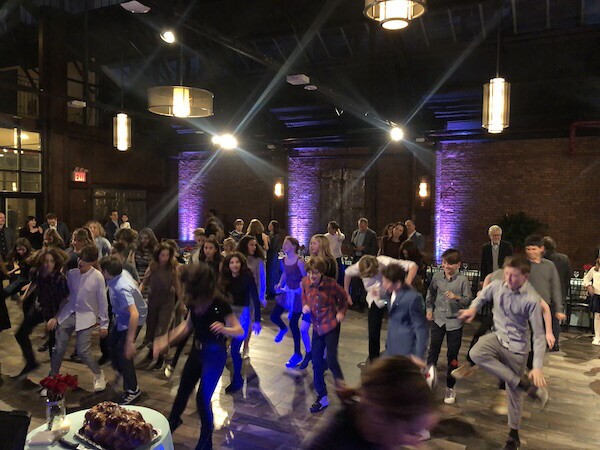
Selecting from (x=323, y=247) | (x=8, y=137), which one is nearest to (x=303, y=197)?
(x=8, y=137)

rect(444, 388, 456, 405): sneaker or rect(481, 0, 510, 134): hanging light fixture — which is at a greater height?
rect(481, 0, 510, 134): hanging light fixture

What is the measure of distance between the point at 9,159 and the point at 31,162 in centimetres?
54

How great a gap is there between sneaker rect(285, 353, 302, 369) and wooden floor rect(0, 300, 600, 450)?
0.30ft

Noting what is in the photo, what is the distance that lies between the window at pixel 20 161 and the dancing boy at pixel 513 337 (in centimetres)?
1214

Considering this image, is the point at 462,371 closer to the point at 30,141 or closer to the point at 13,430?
the point at 13,430

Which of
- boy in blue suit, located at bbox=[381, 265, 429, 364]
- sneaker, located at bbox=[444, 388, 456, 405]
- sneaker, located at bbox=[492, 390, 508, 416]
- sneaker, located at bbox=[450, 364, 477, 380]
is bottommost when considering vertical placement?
sneaker, located at bbox=[492, 390, 508, 416]

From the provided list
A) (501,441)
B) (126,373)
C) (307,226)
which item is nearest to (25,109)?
(307,226)

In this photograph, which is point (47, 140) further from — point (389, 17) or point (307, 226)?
point (389, 17)

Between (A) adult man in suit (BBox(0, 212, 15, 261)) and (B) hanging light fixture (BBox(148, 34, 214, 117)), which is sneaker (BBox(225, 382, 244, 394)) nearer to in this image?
(B) hanging light fixture (BBox(148, 34, 214, 117))

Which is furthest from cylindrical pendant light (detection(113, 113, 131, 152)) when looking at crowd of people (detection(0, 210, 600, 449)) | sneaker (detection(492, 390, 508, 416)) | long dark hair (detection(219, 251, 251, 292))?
sneaker (detection(492, 390, 508, 416))

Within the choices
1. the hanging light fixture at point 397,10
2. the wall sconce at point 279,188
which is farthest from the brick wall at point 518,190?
the hanging light fixture at point 397,10

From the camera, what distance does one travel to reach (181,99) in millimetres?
4980

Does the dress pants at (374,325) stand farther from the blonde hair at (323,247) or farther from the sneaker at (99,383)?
the sneaker at (99,383)

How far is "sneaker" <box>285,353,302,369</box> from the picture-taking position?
583 cm
